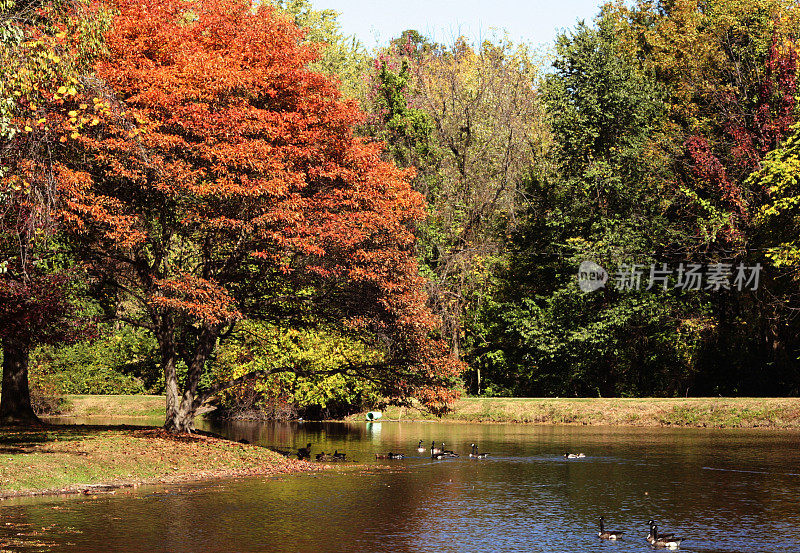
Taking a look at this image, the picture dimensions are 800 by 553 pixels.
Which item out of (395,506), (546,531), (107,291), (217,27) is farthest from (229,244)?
(546,531)

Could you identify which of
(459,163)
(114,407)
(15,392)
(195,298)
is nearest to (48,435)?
(15,392)

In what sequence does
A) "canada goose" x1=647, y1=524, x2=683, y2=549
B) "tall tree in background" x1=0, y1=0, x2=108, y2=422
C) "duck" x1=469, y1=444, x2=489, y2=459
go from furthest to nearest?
1. "duck" x1=469, y1=444, x2=489, y2=459
2. "tall tree in background" x1=0, y1=0, x2=108, y2=422
3. "canada goose" x1=647, y1=524, x2=683, y2=549

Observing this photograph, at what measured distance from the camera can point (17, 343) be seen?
2938 cm

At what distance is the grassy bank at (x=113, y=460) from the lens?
77.0 ft

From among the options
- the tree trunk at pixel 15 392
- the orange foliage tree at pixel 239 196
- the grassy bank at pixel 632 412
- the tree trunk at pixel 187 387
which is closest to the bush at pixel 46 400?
the grassy bank at pixel 632 412

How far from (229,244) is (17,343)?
327 inches

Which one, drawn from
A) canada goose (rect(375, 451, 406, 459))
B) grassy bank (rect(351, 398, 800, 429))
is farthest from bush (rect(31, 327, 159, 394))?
canada goose (rect(375, 451, 406, 459))

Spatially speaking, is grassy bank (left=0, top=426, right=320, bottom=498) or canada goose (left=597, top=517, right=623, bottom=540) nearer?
canada goose (left=597, top=517, right=623, bottom=540)

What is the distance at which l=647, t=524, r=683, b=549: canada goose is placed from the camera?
57.2ft

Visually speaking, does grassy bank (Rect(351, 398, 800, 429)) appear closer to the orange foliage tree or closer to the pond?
the pond

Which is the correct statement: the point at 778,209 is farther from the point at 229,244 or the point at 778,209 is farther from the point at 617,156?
the point at 229,244

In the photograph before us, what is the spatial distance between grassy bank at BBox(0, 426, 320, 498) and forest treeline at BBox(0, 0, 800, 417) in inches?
141

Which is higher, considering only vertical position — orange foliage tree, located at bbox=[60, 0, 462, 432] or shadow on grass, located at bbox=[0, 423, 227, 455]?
orange foliage tree, located at bbox=[60, 0, 462, 432]

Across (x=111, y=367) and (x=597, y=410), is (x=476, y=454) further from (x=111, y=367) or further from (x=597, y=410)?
(x=111, y=367)
